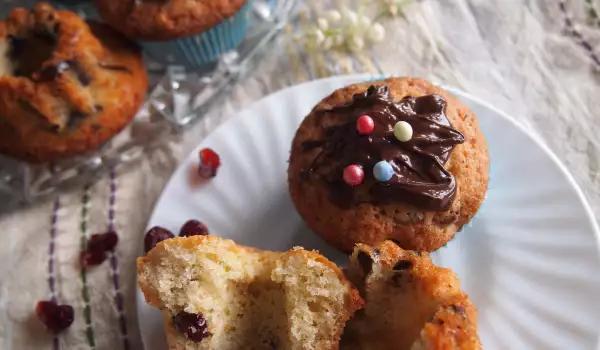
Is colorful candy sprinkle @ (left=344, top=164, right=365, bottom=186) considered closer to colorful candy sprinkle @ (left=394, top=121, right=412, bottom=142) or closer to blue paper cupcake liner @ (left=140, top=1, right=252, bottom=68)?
colorful candy sprinkle @ (left=394, top=121, right=412, bottom=142)

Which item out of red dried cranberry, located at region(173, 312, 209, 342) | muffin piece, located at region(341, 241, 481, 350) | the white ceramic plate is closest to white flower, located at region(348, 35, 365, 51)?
the white ceramic plate

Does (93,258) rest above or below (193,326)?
below

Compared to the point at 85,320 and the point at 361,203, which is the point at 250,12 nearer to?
→ the point at 361,203

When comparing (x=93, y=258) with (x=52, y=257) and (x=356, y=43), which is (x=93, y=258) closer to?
(x=52, y=257)

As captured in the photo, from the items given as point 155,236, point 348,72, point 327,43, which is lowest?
point 155,236

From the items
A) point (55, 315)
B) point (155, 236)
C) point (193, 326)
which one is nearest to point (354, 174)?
point (193, 326)

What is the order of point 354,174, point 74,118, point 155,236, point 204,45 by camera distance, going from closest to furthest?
point 354,174, point 155,236, point 74,118, point 204,45

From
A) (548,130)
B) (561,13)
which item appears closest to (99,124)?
(548,130)

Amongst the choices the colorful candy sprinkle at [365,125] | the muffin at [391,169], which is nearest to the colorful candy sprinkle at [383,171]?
the muffin at [391,169]
